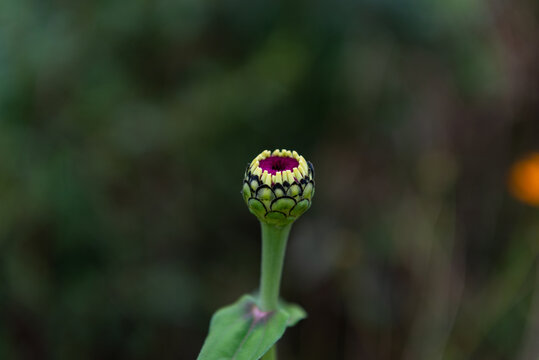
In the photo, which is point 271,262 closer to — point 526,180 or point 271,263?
point 271,263

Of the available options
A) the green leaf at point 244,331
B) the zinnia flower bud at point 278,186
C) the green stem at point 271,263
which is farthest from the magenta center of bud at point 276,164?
the green leaf at point 244,331

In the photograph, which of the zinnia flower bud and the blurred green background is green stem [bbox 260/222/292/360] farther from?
the blurred green background

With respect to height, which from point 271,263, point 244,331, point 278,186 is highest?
point 278,186

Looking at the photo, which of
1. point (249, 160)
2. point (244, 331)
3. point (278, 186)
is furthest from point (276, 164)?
point (249, 160)

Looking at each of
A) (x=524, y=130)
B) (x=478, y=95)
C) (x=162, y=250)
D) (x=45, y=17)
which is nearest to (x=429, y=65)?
(x=478, y=95)

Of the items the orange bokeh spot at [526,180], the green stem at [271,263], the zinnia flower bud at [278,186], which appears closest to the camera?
the zinnia flower bud at [278,186]

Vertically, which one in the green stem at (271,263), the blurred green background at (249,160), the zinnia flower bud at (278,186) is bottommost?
the green stem at (271,263)

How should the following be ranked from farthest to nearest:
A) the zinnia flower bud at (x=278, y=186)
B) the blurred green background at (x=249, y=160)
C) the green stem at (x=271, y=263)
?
the blurred green background at (x=249, y=160) → the green stem at (x=271, y=263) → the zinnia flower bud at (x=278, y=186)

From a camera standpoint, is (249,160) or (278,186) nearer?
(278,186)

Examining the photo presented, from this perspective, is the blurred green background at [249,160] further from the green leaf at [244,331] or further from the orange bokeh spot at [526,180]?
the green leaf at [244,331]
